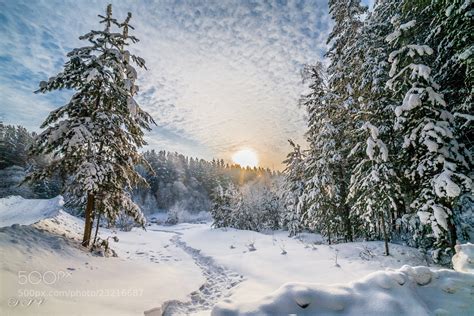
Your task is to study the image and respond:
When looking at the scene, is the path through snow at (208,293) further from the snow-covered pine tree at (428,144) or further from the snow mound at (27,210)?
the snow mound at (27,210)

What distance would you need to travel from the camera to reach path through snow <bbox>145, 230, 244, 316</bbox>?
593cm

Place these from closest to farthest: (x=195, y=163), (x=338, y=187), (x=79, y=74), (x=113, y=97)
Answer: (x=79, y=74) < (x=113, y=97) < (x=338, y=187) < (x=195, y=163)

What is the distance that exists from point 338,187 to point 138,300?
1260 centimetres

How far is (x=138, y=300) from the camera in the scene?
5898 millimetres

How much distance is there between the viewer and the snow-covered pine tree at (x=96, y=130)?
9.08 m

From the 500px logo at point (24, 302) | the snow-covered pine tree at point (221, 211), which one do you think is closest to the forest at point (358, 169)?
the 500px logo at point (24, 302)

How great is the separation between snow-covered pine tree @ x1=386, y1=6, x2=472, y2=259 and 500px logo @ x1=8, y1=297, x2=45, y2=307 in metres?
10.5

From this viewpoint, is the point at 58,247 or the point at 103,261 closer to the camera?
the point at 58,247

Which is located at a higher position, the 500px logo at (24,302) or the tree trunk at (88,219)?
the tree trunk at (88,219)

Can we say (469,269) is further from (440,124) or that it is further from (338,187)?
(338,187)

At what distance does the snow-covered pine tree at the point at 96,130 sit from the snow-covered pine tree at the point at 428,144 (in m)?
10.4

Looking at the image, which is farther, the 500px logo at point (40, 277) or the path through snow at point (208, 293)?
the path through snow at point (208, 293)

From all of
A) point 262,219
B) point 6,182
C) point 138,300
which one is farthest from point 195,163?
point 138,300

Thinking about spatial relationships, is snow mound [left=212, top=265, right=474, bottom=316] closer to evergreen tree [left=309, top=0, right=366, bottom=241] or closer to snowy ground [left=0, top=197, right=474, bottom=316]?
snowy ground [left=0, top=197, right=474, bottom=316]
